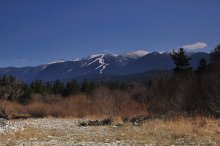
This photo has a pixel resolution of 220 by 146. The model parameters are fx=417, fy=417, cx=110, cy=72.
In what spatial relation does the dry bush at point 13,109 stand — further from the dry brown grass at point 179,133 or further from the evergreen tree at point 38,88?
the dry brown grass at point 179,133

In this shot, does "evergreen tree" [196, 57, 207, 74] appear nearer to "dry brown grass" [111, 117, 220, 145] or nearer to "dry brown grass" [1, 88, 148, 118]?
"dry brown grass" [1, 88, 148, 118]

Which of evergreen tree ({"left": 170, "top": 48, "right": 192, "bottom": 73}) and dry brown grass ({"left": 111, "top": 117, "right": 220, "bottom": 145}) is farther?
evergreen tree ({"left": 170, "top": 48, "right": 192, "bottom": 73})

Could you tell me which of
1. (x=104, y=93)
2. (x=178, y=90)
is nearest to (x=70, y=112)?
(x=104, y=93)

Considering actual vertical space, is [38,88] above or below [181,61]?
below

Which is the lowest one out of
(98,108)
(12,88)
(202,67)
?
(98,108)

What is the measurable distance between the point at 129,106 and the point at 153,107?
6862 mm

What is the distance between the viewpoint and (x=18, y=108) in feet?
257

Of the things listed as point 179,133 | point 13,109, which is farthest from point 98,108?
point 179,133

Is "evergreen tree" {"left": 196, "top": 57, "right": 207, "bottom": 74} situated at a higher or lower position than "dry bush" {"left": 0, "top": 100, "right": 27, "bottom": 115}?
higher

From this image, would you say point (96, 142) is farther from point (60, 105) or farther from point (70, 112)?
point (60, 105)


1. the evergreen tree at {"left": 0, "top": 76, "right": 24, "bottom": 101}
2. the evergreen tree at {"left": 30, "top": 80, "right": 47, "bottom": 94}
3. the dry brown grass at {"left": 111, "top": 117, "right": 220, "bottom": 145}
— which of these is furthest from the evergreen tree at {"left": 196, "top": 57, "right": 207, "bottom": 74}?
the evergreen tree at {"left": 30, "top": 80, "right": 47, "bottom": 94}

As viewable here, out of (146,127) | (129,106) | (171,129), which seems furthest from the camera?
(129,106)

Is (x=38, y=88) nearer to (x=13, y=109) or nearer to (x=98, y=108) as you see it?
(x=13, y=109)

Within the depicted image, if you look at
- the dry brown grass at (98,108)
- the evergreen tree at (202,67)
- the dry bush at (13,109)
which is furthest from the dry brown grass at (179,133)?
the dry bush at (13,109)
